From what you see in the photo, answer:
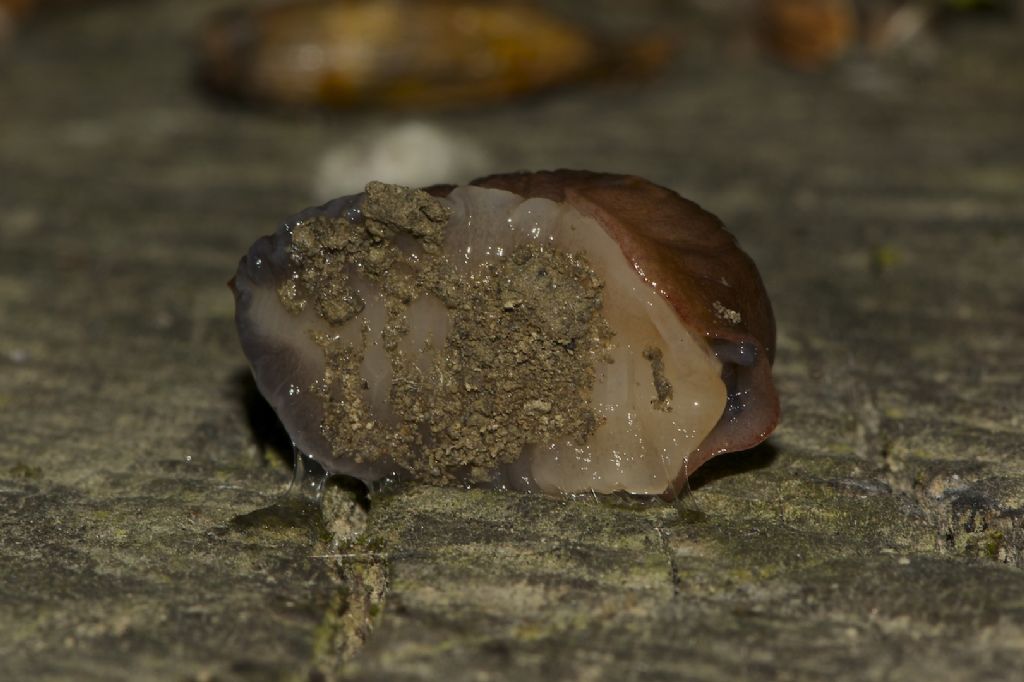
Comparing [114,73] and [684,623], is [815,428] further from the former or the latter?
[114,73]

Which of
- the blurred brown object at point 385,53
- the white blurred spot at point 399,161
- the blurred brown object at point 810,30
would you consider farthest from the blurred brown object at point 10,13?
the blurred brown object at point 810,30

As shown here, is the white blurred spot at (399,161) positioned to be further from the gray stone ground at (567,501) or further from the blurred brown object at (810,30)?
the blurred brown object at (810,30)

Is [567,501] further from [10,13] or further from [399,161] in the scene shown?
[10,13]

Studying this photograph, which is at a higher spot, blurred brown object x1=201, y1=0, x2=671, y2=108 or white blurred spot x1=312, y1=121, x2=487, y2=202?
blurred brown object x1=201, y1=0, x2=671, y2=108

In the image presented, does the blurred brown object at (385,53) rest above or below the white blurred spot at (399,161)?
above

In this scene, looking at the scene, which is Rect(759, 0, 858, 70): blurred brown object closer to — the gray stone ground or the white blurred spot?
the gray stone ground

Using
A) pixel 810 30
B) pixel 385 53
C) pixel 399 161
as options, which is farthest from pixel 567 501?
pixel 810 30

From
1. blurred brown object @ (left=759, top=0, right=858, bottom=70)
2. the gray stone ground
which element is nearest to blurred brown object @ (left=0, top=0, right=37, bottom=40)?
the gray stone ground
